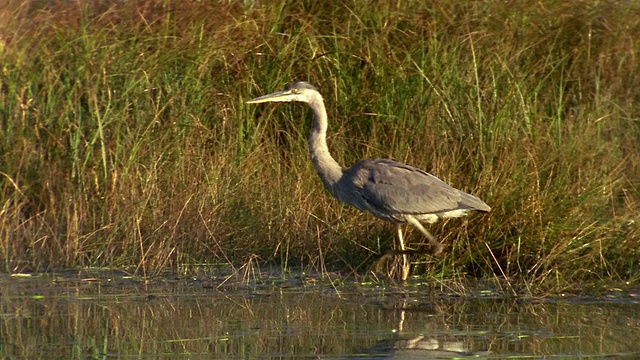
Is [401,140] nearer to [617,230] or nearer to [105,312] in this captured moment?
[617,230]

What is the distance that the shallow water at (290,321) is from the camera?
5367mm

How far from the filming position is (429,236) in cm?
715

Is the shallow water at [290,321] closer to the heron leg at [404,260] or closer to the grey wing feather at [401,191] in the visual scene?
the heron leg at [404,260]

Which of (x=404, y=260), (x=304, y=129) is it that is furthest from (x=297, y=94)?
(x=404, y=260)

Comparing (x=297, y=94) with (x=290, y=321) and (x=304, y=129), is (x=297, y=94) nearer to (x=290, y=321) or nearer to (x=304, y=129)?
(x=304, y=129)

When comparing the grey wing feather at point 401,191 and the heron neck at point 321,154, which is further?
the heron neck at point 321,154

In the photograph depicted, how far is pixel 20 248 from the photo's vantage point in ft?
25.0

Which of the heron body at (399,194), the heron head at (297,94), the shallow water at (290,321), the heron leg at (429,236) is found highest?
the heron head at (297,94)

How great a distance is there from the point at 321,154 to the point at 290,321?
6.03 ft

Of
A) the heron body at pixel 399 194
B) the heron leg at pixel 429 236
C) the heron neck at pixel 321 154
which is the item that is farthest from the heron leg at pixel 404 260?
the heron neck at pixel 321 154

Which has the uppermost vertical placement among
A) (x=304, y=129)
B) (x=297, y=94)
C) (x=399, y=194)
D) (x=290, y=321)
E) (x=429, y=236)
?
(x=297, y=94)

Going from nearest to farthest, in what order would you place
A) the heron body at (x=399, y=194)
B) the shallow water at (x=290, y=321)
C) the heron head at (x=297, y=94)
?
1. the shallow water at (x=290, y=321)
2. the heron body at (x=399, y=194)
3. the heron head at (x=297, y=94)

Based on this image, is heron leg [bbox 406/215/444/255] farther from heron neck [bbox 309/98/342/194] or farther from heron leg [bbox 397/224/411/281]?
heron neck [bbox 309/98/342/194]

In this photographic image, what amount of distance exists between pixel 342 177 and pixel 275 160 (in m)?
1.08
